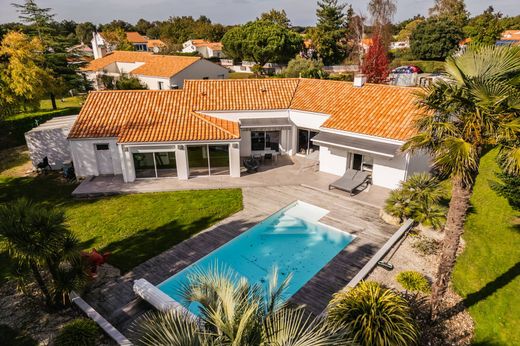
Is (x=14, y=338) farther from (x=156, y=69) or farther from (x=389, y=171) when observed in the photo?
(x=156, y=69)

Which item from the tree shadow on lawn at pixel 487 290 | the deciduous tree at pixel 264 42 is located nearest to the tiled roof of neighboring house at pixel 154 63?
the deciduous tree at pixel 264 42

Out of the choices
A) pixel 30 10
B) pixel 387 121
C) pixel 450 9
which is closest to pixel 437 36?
pixel 450 9

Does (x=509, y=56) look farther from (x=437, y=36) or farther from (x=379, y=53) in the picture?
(x=437, y=36)

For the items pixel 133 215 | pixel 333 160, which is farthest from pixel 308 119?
pixel 133 215

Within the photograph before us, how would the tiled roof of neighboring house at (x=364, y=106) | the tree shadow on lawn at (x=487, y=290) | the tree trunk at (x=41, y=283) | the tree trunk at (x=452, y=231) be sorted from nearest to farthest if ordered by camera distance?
the tree trunk at (x=452, y=231) → the tree trunk at (x=41, y=283) → the tree shadow on lawn at (x=487, y=290) → the tiled roof of neighboring house at (x=364, y=106)

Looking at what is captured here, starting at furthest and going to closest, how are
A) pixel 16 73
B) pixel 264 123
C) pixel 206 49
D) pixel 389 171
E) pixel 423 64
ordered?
pixel 206 49 < pixel 423 64 < pixel 16 73 < pixel 264 123 < pixel 389 171

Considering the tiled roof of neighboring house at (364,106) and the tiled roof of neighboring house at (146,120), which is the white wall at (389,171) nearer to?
the tiled roof of neighboring house at (364,106)

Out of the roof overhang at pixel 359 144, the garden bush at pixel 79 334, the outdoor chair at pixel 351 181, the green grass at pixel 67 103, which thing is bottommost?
the garden bush at pixel 79 334
